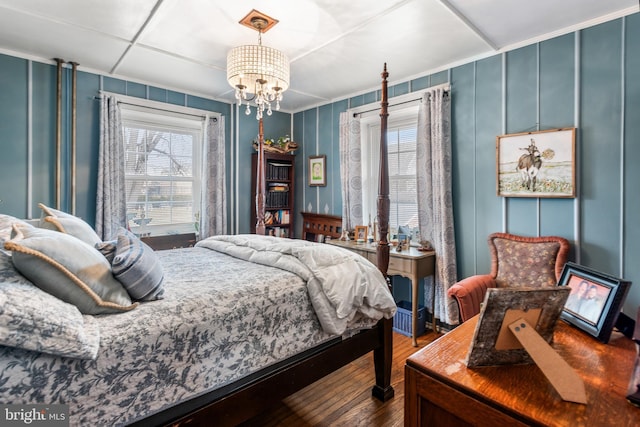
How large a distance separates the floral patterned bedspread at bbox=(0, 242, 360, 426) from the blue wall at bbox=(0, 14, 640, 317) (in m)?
1.99

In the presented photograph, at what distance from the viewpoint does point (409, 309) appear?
10.8 ft

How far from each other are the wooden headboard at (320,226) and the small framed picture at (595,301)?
3.04 m

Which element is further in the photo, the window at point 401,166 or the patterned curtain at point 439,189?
the window at point 401,166

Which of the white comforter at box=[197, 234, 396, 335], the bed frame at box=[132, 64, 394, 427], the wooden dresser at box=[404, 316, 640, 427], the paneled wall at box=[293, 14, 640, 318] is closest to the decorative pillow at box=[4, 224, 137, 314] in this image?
the bed frame at box=[132, 64, 394, 427]

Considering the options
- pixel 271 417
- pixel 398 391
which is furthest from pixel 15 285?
pixel 398 391

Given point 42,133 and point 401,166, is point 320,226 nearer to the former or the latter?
point 401,166

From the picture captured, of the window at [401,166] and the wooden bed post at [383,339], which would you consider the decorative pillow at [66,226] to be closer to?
the wooden bed post at [383,339]

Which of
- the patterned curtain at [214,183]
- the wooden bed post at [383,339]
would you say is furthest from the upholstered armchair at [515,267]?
the patterned curtain at [214,183]

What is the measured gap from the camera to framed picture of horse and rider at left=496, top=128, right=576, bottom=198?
8.05 ft

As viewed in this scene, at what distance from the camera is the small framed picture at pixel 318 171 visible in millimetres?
4332

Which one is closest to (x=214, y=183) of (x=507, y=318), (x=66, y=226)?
(x=66, y=226)

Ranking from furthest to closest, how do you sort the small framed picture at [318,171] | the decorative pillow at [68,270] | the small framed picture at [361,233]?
1. the small framed picture at [318,171]
2. the small framed picture at [361,233]
3. the decorative pillow at [68,270]

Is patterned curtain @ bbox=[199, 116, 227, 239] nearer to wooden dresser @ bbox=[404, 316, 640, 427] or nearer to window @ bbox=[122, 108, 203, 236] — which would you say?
window @ bbox=[122, 108, 203, 236]

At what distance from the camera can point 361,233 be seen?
376cm
